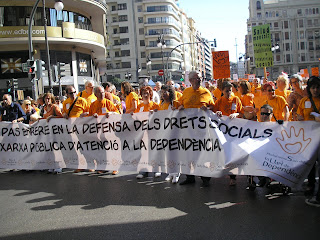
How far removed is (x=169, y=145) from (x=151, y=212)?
5.78ft

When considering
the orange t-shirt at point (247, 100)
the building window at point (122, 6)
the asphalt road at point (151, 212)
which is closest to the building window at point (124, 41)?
the building window at point (122, 6)

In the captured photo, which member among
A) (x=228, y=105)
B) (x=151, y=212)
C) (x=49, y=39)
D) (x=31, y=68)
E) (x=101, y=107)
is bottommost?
(x=151, y=212)

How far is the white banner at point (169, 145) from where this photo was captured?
528 centimetres

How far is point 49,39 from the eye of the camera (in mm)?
30531

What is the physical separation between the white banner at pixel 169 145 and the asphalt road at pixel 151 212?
43 centimetres

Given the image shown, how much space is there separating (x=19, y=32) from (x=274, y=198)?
29.5m

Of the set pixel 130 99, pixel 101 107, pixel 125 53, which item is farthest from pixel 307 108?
→ pixel 125 53

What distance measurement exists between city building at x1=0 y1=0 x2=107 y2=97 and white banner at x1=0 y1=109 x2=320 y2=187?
2241cm

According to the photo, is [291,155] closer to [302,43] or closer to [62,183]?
[62,183]

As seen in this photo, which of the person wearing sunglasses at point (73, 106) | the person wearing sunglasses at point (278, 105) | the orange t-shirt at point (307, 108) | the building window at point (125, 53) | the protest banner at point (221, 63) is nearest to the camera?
the orange t-shirt at point (307, 108)

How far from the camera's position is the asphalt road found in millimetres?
4285

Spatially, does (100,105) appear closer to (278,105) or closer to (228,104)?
(228,104)

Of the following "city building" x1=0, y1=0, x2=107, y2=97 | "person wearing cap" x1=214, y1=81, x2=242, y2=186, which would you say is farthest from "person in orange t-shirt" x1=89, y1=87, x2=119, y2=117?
"city building" x1=0, y1=0, x2=107, y2=97

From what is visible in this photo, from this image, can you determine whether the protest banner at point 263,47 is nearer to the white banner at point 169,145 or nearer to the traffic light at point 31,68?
the white banner at point 169,145
